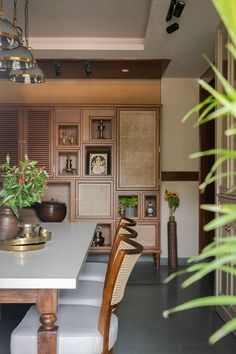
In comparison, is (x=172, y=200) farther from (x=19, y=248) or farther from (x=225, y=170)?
(x=19, y=248)

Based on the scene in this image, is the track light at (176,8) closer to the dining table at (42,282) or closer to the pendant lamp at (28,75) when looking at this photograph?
the pendant lamp at (28,75)

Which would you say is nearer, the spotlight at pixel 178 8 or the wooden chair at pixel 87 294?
the wooden chair at pixel 87 294

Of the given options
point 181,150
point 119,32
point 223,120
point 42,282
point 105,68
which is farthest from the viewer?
point 181,150

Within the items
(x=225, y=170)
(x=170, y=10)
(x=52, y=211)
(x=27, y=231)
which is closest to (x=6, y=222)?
(x=27, y=231)

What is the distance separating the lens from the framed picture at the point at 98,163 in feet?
18.8

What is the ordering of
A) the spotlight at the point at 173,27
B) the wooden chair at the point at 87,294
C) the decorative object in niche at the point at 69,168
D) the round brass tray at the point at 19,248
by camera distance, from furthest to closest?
the decorative object in niche at the point at 69,168, the spotlight at the point at 173,27, the round brass tray at the point at 19,248, the wooden chair at the point at 87,294

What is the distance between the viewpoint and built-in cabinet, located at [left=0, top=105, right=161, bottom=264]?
219 inches

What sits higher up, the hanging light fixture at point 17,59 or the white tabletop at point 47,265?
the hanging light fixture at point 17,59

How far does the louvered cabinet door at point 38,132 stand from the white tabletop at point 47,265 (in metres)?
2.84

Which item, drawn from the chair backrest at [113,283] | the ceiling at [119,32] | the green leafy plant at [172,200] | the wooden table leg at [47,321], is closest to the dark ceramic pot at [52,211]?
the green leafy plant at [172,200]

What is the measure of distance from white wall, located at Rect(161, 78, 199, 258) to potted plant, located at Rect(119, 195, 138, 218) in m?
0.46

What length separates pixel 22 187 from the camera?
2.51 meters

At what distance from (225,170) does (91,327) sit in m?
2.04

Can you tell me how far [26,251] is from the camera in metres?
2.40
